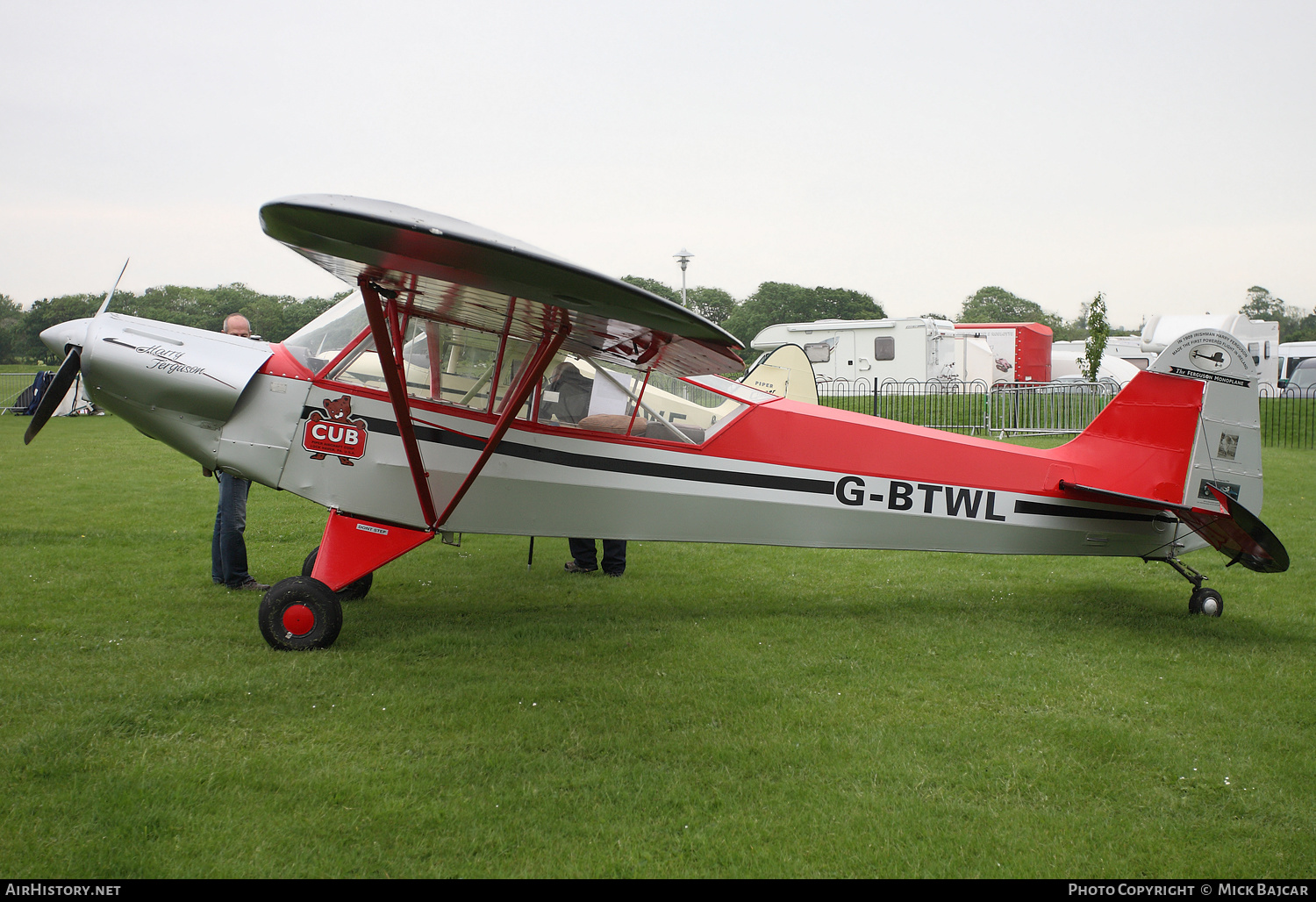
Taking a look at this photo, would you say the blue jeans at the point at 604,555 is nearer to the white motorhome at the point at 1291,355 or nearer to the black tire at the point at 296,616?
the black tire at the point at 296,616

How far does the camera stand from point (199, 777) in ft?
11.1

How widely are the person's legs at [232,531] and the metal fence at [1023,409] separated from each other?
15.0 m

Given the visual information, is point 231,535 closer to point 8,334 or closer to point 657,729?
point 657,729

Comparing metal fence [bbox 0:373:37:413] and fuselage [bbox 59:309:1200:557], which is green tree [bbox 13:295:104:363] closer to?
metal fence [bbox 0:373:37:413]

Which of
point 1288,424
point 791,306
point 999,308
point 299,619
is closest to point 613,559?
point 299,619

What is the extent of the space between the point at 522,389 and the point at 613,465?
99cm

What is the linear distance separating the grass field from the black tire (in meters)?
0.14

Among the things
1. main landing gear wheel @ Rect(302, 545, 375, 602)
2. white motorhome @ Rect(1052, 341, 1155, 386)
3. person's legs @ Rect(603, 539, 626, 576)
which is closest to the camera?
main landing gear wheel @ Rect(302, 545, 375, 602)

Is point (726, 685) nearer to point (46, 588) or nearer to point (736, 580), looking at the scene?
point (736, 580)

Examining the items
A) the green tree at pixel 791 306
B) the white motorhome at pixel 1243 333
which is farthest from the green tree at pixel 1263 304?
the white motorhome at pixel 1243 333

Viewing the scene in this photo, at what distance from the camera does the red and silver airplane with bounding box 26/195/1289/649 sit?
5.06 m

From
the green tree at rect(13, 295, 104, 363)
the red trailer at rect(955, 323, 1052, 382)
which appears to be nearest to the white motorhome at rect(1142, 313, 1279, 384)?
the red trailer at rect(955, 323, 1052, 382)

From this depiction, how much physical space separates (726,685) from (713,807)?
1.32 meters

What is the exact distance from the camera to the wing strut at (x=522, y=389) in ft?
15.3
